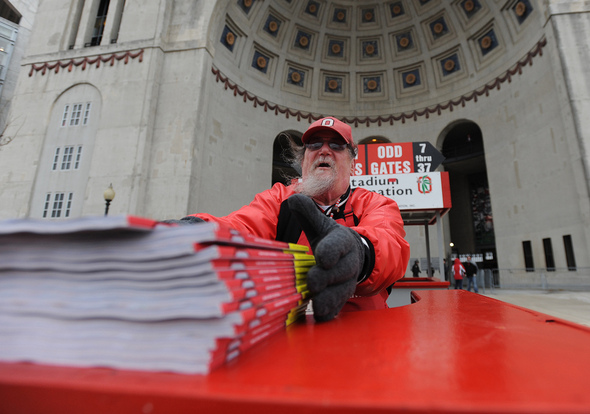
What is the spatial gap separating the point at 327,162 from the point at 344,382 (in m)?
1.72

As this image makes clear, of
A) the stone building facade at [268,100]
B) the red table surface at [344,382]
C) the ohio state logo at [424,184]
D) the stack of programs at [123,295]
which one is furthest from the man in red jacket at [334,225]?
the stone building facade at [268,100]

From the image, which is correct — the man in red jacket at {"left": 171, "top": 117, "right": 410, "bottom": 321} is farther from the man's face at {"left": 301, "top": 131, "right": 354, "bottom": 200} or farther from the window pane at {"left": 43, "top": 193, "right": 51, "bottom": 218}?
the window pane at {"left": 43, "top": 193, "right": 51, "bottom": 218}

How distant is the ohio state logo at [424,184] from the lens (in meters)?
6.43

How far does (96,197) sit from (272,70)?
32.1ft

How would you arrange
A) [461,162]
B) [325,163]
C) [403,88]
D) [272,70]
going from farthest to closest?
[461,162], [403,88], [272,70], [325,163]

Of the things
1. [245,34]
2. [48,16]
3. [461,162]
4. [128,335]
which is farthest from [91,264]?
[461,162]

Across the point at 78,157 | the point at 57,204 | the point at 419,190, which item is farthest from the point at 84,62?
the point at 419,190

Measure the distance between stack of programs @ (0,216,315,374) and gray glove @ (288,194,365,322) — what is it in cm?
32

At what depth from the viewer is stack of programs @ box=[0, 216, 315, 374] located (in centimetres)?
48

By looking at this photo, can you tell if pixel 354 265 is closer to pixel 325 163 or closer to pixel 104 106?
pixel 325 163

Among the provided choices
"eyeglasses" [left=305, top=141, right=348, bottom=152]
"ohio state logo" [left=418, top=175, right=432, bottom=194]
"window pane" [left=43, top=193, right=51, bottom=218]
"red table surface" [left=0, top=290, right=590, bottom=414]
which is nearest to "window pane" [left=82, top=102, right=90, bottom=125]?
"window pane" [left=43, top=193, right=51, bottom=218]

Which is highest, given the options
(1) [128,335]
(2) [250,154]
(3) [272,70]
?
(3) [272,70]

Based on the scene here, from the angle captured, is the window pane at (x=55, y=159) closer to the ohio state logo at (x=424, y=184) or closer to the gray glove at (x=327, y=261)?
the ohio state logo at (x=424, y=184)

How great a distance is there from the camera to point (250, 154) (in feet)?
44.4
